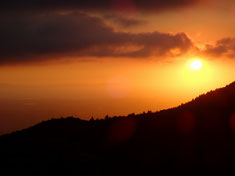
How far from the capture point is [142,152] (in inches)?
1403

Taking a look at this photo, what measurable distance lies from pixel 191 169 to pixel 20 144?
1996 cm

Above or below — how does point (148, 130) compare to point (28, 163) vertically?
above

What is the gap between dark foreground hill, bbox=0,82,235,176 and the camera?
31.8m

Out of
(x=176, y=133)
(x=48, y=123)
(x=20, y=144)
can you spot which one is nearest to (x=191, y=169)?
(x=176, y=133)

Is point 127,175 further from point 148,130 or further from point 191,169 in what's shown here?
point 148,130

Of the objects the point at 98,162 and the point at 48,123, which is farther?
the point at 48,123

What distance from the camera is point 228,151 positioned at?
3406 centimetres

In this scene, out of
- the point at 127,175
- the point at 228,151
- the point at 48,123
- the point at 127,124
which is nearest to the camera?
the point at 127,175

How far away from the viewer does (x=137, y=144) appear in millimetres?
37969

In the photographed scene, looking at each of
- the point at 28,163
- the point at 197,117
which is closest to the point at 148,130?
the point at 197,117

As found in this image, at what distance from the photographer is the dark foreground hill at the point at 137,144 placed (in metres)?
31.8

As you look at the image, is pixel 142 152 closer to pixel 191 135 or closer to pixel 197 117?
pixel 191 135

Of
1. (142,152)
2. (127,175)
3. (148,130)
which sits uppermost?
(148,130)

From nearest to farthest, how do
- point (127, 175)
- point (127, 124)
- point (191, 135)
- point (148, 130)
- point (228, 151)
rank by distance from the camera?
point (127, 175) < point (228, 151) < point (191, 135) < point (148, 130) < point (127, 124)
